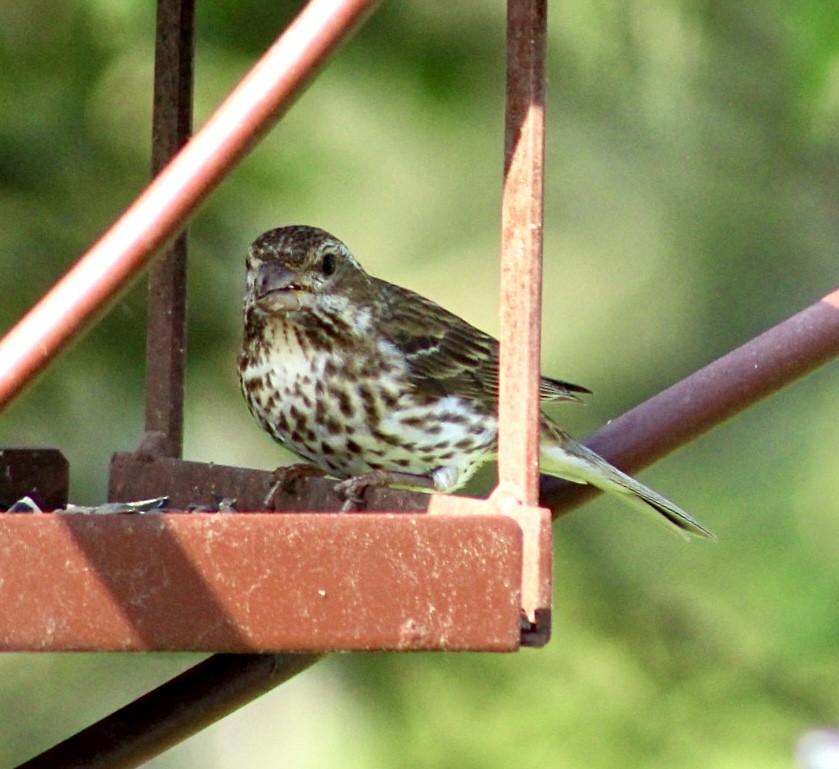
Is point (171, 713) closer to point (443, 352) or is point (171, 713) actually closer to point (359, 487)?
point (359, 487)

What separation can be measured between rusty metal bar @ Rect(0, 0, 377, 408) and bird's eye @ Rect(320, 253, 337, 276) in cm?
208

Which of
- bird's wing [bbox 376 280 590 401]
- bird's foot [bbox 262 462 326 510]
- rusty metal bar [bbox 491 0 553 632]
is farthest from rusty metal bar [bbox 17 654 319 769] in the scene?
bird's wing [bbox 376 280 590 401]

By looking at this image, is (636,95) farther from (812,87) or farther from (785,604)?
(812,87)

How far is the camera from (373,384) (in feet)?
15.0

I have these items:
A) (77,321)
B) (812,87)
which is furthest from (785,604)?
(77,321)

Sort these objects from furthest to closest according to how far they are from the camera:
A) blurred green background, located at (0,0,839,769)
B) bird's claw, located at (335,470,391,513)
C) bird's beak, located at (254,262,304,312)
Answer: blurred green background, located at (0,0,839,769) → bird's beak, located at (254,262,304,312) → bird's claw, located at (335,470,391,513)

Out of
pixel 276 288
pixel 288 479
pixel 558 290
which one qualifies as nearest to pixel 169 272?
pixel 276 288

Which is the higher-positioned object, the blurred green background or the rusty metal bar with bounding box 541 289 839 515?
the blurred green background

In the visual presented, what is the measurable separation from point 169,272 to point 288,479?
65cm

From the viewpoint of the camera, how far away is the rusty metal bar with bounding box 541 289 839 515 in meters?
3.69

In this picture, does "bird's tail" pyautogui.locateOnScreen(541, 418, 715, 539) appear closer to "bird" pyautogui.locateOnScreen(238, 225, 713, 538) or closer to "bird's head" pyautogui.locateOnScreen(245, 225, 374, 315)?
"bird" pyautogui.locateOnScreen(238, 225, 713, 538)

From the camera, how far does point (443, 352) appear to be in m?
4.86

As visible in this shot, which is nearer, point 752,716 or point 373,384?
point 373,384

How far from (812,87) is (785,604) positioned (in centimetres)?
255
